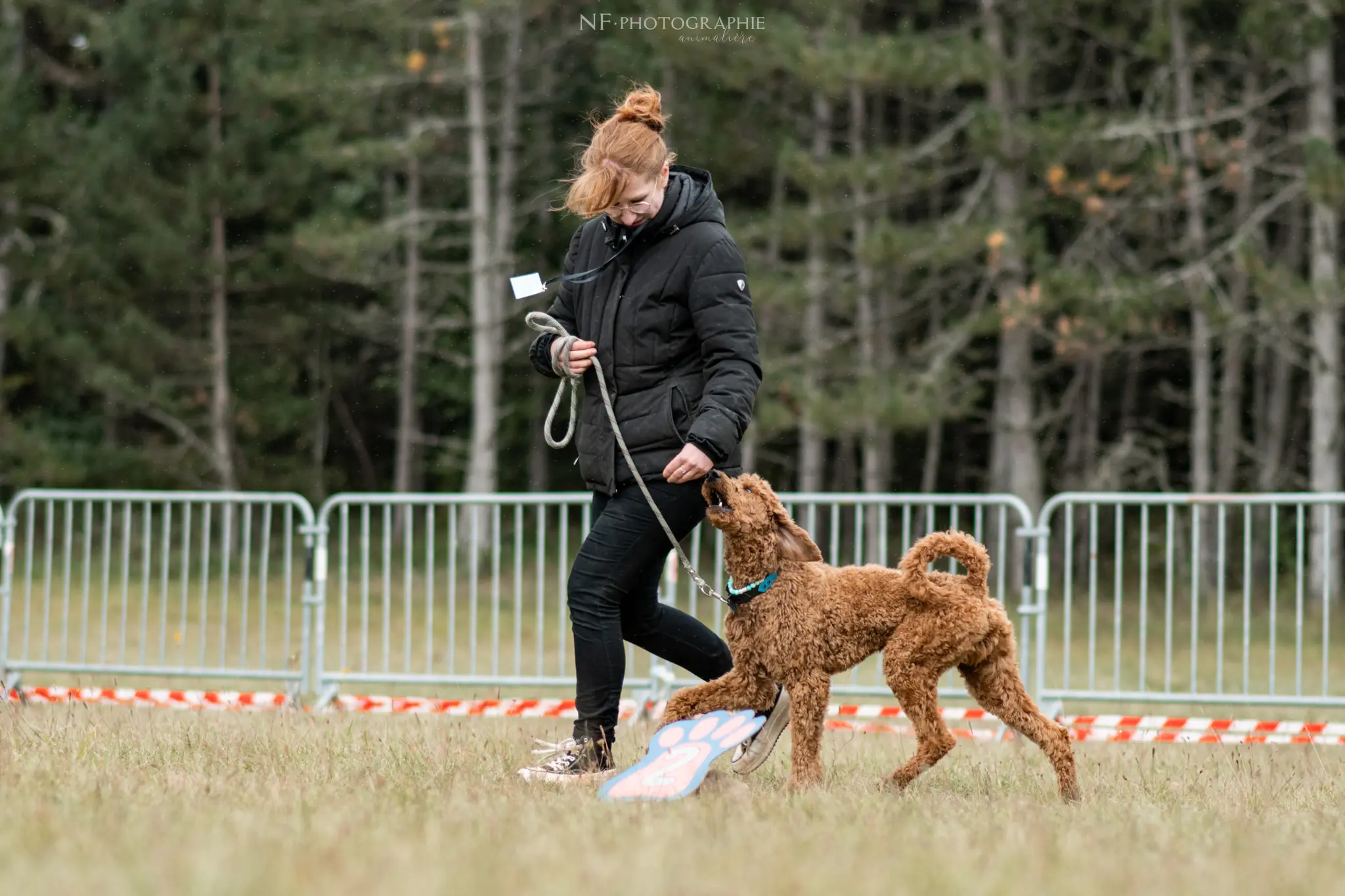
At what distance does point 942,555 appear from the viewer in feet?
15.5

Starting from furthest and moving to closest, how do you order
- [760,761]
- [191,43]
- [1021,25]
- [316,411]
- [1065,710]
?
1. [316,411]
2. [191,43]
3. [1021,25]
4. [1065,710]
5. [760,761]

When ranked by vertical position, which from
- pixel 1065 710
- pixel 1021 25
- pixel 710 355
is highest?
pixel 1021 25

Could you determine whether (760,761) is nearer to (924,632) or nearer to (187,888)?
(924,632)

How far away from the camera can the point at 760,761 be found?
16.6 ft

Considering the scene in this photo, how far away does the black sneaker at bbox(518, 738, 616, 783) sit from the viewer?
4.90m

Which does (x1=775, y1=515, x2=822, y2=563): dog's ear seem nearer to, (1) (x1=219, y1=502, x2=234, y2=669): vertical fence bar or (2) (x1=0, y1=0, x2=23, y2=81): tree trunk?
(1) (x1=219, y1=502, x2=234, y2=669): vertical fence bar

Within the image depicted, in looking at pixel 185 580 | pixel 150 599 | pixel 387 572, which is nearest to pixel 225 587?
pixel 185 580

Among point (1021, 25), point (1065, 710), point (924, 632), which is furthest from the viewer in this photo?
point (1021, 25)

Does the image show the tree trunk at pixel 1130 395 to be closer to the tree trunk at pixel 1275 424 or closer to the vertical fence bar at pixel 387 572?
the tree trunk at pixel 1275 424

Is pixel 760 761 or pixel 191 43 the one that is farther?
pixel 191 43

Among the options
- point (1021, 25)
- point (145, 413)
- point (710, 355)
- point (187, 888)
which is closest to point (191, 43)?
point (145, 413)

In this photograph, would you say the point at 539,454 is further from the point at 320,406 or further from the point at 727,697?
the point at 727,697

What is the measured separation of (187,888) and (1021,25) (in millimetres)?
15075

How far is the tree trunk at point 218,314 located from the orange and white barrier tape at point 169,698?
1452cm
